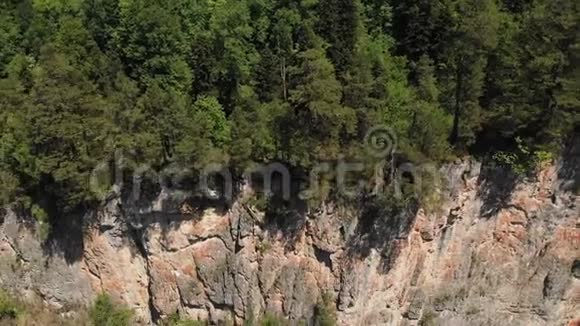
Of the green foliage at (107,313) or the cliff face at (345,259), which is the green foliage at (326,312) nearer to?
the cliff face at (345,259)

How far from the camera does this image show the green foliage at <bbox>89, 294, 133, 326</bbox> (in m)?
46.1

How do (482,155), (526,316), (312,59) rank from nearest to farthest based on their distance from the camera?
(312,59)
(482,155)
(526,316)

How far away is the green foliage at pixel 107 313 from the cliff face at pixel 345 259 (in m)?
0.79

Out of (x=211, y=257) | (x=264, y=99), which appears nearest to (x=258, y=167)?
(x=264, y=99)

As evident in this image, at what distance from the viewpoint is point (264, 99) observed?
42.5 metres

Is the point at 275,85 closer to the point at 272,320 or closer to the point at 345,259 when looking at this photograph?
the point at 345,259

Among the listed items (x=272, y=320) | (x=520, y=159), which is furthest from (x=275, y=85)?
(x=520, y=159)

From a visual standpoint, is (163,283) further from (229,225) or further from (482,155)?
(482,155)

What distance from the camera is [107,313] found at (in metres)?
46.2

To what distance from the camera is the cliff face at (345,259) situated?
142 ft

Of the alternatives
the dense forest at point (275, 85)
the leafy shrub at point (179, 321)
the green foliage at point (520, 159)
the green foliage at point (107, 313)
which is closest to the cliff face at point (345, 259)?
the leafy shrub at point (179, 321)

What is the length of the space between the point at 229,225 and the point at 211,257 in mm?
2750

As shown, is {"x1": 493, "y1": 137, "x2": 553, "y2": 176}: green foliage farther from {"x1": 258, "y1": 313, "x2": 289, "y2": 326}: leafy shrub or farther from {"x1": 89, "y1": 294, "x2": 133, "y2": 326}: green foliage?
{"x1": 89, "y1": 294, "x2": 133, "y2": 326}: green foliage

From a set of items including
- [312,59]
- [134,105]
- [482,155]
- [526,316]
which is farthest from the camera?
[526,316]
